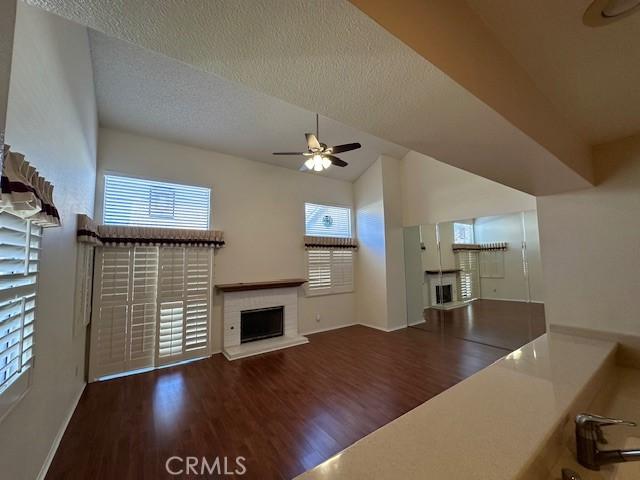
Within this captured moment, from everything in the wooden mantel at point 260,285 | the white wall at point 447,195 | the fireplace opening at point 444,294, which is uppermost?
the white wall at point 447,195

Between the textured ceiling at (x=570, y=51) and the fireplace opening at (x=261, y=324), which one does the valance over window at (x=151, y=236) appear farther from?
the textured ceiling at (x=570, y=51)

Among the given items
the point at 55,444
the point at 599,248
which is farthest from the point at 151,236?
the point at 599,248

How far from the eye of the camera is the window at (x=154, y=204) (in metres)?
3.58

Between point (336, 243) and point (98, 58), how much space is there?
4415mm

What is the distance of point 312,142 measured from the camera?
3115 mm

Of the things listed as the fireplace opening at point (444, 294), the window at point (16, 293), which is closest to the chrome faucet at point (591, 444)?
the window at point (16, 293)

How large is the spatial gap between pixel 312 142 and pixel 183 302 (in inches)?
116

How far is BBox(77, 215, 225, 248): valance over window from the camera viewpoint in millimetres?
3295

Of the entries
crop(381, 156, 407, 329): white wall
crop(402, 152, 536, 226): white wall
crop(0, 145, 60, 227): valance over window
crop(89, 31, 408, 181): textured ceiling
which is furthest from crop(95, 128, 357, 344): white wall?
crop(0, 145, 60, 227): valance over window

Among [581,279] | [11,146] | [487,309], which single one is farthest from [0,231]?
[487,309]

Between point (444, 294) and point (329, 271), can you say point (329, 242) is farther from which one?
point (444, 294)

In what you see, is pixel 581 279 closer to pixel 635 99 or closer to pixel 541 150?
pixel 635 99

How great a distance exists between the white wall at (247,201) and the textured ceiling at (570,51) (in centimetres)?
417

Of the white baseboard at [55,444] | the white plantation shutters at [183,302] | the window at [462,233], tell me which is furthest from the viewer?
the window at [462,233]
